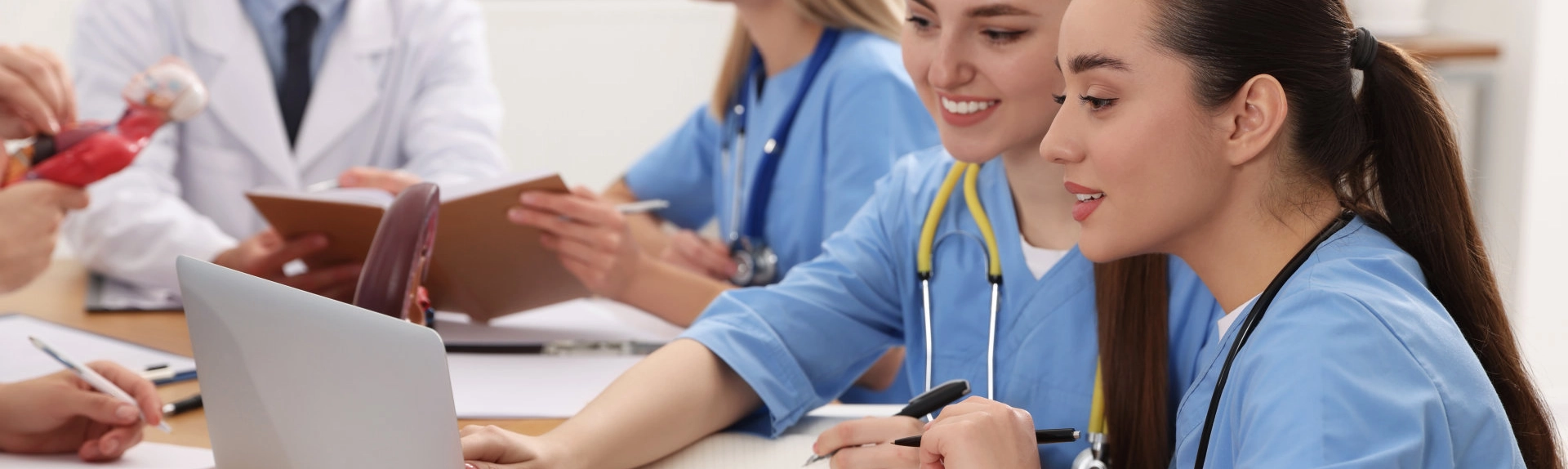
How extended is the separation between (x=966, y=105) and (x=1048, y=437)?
0.34 m

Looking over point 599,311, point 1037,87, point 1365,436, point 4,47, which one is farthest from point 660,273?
point 1365,436

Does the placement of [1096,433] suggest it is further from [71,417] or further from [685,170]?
[685,170]

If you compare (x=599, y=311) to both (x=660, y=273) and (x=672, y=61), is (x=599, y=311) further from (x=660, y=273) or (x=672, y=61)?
(x=672, y=61)

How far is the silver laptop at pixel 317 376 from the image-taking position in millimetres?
641

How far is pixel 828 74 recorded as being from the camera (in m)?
1.66

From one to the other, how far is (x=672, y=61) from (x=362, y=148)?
163cm

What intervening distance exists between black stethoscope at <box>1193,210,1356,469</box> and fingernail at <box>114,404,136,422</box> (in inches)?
31.4

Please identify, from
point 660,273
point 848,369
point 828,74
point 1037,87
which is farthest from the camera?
point 828,74

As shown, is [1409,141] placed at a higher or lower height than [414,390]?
higher

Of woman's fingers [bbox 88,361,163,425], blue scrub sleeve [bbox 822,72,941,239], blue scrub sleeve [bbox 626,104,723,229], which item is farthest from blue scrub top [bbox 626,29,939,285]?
woman's fingers [bbox 88,361,163,425]

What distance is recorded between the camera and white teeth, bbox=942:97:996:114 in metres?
1.08

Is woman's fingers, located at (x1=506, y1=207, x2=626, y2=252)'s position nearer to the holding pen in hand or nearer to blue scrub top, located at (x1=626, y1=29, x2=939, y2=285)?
blue scrub top, located at (x1=626, y1=29, x2=939, y2=285)

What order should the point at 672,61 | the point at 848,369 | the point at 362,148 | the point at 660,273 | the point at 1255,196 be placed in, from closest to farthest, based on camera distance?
the point at 1255,196
the point at 848,369
the point at 660,273
the point at 362,148
the point at 672,61

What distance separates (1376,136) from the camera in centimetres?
82
